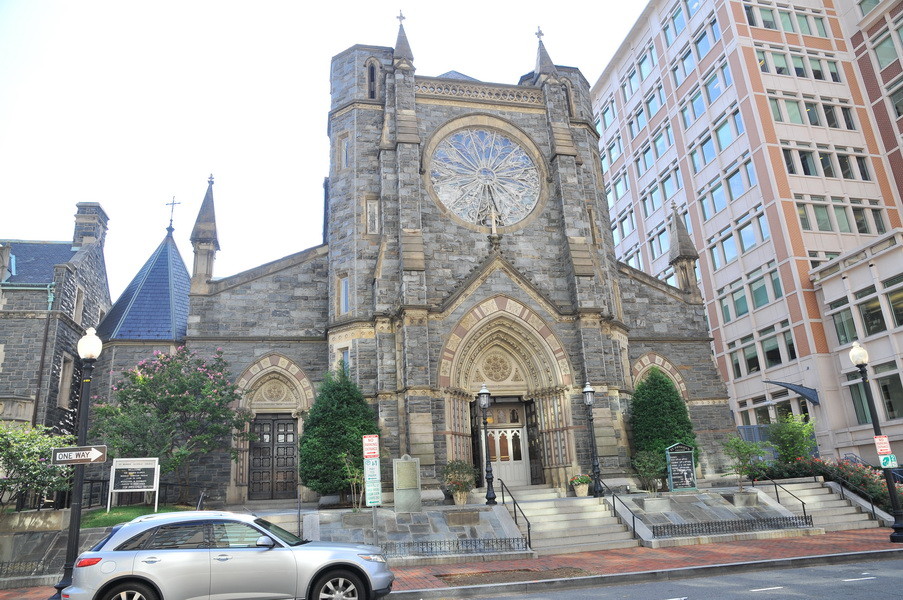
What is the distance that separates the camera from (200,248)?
943 inches

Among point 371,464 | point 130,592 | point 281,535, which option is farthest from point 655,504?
point 130,592

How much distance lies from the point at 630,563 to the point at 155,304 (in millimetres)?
19733

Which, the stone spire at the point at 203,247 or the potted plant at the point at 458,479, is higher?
the stone spire at the point at 203,247

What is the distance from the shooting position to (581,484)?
20.7 metres

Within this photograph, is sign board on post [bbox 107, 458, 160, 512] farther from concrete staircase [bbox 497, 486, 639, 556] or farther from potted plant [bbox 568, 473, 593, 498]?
potted plant [bbox 568, 473, 593, 498]

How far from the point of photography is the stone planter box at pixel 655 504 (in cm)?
1806

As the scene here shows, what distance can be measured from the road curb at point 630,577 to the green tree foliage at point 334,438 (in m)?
8.26

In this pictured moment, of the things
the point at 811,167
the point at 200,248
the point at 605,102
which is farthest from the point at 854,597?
the point at 605,102

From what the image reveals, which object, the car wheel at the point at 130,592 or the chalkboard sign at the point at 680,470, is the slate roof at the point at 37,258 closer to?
the car wheel at the point at 130,592

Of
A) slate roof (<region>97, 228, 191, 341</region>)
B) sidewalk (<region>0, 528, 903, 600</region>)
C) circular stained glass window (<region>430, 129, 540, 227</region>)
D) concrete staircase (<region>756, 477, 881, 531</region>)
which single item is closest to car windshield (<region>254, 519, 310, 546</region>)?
sidewalk (<region>0, 528, 903, 600</region>)

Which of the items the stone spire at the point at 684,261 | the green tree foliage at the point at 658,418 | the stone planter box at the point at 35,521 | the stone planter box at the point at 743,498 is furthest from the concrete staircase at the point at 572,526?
the stone spire at the point at 684,261

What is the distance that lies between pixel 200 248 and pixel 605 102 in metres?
40.9

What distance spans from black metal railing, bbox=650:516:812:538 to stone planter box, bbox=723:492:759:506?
5.00 ft

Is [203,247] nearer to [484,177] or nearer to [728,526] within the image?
[484,177]
